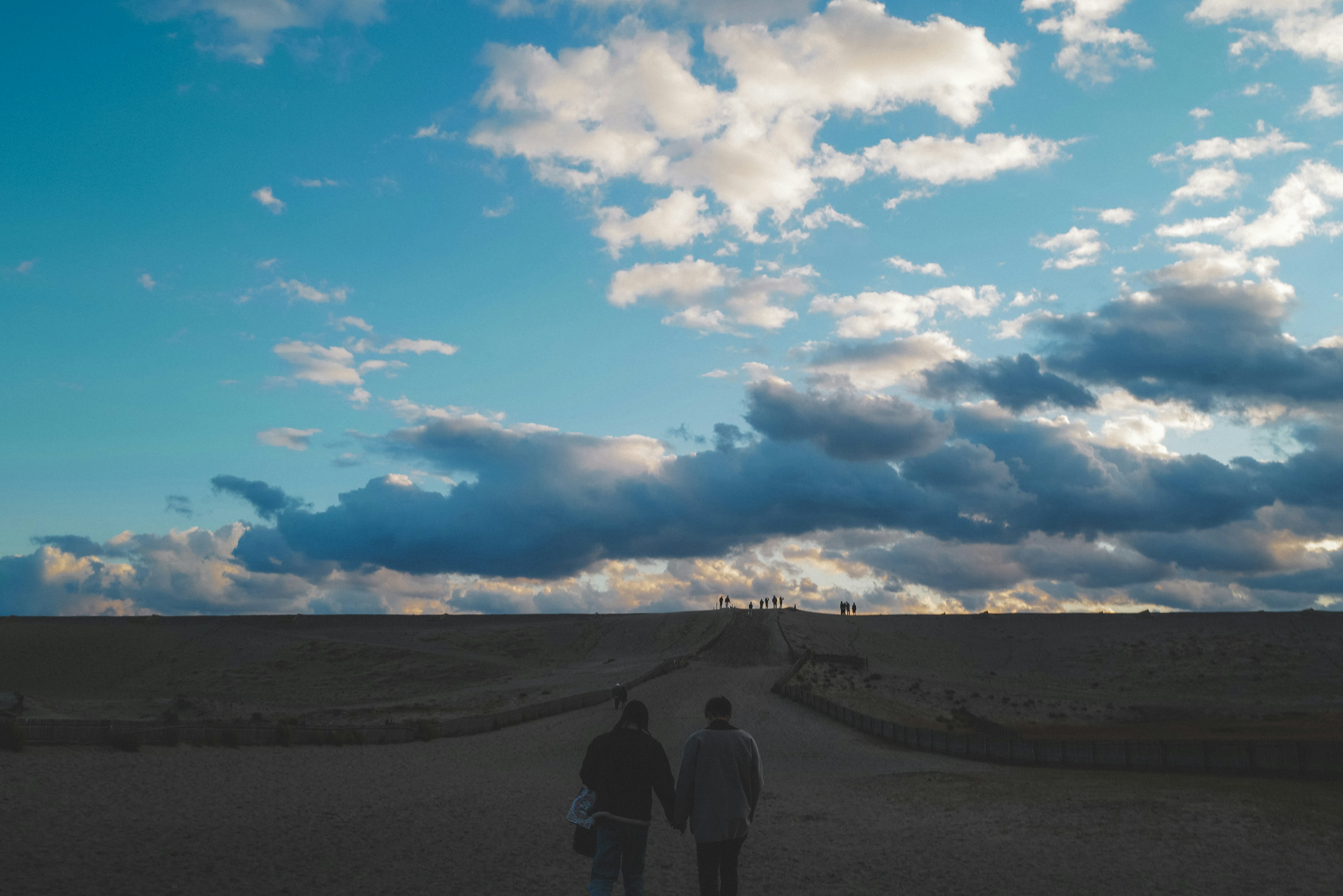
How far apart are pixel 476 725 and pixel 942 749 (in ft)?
56.8

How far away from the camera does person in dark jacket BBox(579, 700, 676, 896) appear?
24.8ft

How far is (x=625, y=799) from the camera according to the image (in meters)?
7.58

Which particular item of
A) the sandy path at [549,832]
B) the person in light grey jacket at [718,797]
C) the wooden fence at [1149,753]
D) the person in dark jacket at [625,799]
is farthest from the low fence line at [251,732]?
the person in light grey jacket at [718,797]

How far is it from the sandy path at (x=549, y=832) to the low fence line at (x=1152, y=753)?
87cm

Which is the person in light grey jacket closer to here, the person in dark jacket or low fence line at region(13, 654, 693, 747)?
the person in dark jacket

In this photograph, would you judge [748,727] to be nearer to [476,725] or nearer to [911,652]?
[476,725]

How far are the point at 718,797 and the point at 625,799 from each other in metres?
0.91

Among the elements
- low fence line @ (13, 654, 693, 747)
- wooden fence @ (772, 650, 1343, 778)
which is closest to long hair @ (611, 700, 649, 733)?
wooden fence @ (772, 650, 1343, 778)

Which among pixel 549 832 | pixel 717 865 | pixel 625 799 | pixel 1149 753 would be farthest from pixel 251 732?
pixel 1149 753

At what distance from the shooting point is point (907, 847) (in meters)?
14.5

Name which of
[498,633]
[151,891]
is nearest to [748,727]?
[151,891]

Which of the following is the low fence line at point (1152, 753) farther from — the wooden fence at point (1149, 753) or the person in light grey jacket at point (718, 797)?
the person in light grey jacket at point (718, 797)

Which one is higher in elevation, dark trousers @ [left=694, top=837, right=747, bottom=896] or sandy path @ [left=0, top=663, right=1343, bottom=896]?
dark trousers @ [left=694, top=837, right=747, bottom=896]

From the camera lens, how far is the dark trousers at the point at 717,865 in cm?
800
